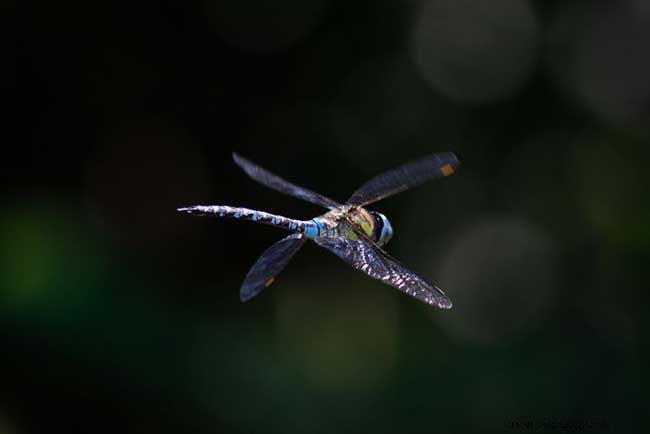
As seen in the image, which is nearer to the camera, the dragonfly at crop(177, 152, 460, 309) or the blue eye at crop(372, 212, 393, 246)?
the dragonfly at crop(177, 152, 460, 309)

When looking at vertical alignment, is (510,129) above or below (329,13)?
below

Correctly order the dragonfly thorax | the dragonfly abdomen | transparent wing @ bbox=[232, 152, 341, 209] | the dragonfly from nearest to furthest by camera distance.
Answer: the dragonfly abdomen → the dragonfly → the dragonfly thorax → transparent wing @ bbox=[232, 152, 341, 209]

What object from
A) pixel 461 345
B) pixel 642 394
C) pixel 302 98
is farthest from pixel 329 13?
pixel 642 394

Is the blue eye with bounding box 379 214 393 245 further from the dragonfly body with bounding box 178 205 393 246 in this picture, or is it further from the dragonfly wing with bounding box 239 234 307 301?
the dragonfly wing with bounding box 239 234 307 301

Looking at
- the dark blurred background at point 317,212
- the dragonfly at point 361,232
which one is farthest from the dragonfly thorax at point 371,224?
the dark blurred background at point 317,212

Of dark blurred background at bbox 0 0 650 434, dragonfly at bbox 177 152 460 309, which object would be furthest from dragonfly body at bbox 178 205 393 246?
dark blurred background at bbox 0 0 650 434

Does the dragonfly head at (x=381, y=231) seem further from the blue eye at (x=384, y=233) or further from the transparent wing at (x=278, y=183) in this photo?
the transparent wing at (x=278, y=183)

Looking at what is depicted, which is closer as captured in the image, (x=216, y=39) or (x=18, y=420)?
(x=18, y=420)

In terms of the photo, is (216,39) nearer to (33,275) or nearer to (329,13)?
(329,13)
